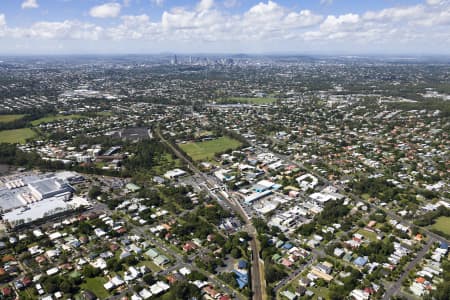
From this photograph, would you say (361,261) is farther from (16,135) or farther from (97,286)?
(16,135)

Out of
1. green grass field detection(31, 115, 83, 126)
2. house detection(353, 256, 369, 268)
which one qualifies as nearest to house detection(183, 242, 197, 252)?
house detection(353, 256, 369, 268)

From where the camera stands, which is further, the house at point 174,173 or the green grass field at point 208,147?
the green grass field at point 208,147

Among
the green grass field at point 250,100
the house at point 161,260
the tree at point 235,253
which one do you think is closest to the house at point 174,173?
the house at point 161,260

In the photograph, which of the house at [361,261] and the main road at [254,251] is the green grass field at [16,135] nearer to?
the main road at [254,251]

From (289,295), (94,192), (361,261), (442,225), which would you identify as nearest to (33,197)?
(94,192)

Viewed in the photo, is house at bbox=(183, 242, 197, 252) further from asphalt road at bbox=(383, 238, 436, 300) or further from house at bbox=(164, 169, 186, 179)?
house at bbox=(164, 169, 186, 179)
